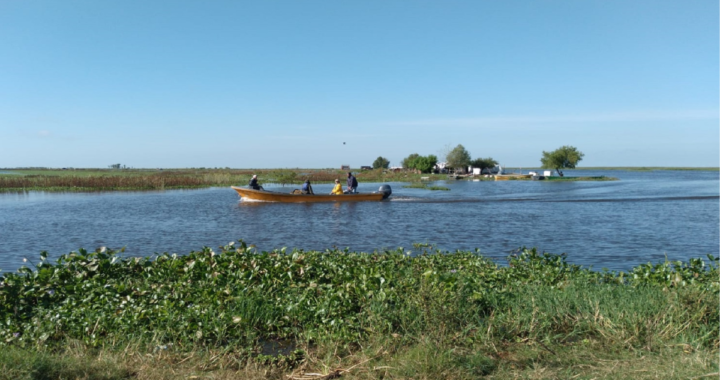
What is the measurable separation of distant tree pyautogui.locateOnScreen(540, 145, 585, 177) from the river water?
2512 inches

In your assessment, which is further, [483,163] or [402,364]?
[483,163]

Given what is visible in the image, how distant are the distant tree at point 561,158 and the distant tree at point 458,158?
1563 cm

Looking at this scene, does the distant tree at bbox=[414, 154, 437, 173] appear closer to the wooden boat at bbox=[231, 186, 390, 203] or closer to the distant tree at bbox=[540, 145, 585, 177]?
the distant tree at bbox=[540, 145, 585, 177]

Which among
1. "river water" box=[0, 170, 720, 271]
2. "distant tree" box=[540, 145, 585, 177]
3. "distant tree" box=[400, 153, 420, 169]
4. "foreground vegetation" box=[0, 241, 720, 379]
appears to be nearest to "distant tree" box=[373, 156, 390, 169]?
"distant tree" box=[400, 153, 420, 169]

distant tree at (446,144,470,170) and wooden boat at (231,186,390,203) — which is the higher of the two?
distant tree at (446,144,470,170)

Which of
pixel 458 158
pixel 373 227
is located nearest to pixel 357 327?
pixel 373 227

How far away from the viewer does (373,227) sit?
73.6 feet

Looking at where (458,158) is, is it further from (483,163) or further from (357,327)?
(357,327)

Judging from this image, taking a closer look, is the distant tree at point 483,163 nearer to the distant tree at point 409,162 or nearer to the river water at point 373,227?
the distant tree at point 409,162

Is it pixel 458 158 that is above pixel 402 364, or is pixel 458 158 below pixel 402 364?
above

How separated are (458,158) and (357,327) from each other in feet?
298

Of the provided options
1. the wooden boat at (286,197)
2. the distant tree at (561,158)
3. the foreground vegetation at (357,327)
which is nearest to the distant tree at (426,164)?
the distant tree at (561,158)

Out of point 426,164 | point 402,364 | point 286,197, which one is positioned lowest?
point 402,364

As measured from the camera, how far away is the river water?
1645cm
